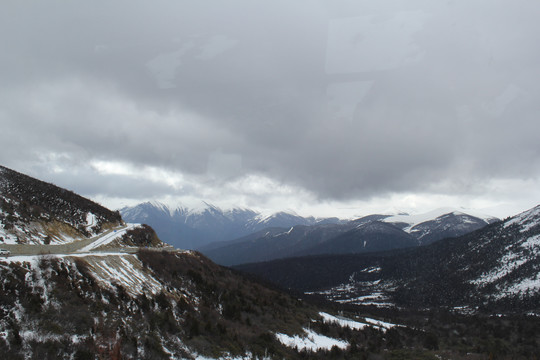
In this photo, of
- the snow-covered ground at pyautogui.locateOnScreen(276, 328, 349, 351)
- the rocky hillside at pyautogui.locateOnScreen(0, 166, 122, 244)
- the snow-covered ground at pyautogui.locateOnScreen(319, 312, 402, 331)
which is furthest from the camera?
the snow-covered ground at pyautogui.locateOnScreen(319, 312, 402, 331)

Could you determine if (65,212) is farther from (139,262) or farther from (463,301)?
(463,301)

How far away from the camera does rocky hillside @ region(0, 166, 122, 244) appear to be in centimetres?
4584

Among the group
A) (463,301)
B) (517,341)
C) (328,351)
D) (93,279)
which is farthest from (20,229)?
(463,301)

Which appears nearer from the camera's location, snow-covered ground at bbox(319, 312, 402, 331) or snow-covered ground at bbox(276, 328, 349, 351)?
snow-covered ground at bbox(276, 328, 349, 351)

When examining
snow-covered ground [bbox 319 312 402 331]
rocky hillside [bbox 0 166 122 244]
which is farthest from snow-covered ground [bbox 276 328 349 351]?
rocky hillside [bbox 0 166 122 244]

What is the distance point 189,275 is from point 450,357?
37.3 m

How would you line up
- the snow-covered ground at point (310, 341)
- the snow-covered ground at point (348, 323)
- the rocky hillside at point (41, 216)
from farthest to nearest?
the snow-covered ground at point (348, 323) < the rocky hillside at point (41, 216) < the snow-covered ground at point (310, 341)

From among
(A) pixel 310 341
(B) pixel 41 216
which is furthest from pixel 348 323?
(B) pixel 41 216

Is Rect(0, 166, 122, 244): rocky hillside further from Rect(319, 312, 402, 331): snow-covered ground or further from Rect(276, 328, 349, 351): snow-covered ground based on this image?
Rect(319, 312, 402, 331): snow-covered ground

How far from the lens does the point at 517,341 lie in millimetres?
70875

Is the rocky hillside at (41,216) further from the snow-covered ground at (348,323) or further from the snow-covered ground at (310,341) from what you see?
the snow-covered ground at (348,323)

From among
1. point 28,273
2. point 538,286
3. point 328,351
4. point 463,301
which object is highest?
point 28,273

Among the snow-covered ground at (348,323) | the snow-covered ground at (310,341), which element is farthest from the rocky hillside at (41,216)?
the snow-covered ground at (348,323)

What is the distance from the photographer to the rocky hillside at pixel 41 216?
150 feet
